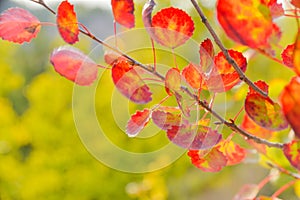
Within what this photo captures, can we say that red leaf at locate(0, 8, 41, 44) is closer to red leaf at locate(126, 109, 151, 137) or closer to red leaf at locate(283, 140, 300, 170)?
red leaf at locate(126, 109, 151, 137)

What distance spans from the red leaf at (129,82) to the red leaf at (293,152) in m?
0.11

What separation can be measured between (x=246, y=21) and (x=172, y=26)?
101 mm

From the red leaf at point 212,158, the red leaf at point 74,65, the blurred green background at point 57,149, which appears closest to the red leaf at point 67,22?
the red leaf at point 74,65

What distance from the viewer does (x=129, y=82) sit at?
35cm

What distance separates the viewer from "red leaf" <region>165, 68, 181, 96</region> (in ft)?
1.08

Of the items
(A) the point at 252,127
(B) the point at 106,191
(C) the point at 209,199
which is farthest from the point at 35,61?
(A) the point at 252,127

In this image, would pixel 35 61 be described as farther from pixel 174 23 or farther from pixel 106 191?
pixel 174 23

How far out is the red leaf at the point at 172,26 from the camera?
34 cm

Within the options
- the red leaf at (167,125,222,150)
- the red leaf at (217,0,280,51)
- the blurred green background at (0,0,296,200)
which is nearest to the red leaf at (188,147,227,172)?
the red leaf at (167,125,222,150)

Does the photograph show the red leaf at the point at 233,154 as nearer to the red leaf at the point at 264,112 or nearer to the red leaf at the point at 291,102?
the red leaf at the point at 264,112

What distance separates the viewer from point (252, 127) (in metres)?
0.51

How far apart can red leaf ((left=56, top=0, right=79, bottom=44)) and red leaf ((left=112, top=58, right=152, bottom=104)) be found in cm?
4

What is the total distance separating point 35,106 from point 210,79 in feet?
8.35

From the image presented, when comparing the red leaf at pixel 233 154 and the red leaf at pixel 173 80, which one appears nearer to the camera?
the red leaf at pixel 173 80
